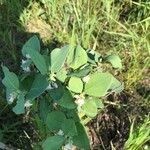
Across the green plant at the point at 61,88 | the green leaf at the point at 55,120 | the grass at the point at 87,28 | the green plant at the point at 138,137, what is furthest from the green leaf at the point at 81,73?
the grass at the point at 87,28

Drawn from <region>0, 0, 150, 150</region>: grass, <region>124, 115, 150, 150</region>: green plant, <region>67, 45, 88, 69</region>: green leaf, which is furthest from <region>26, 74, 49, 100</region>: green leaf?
<region>0, 0, 150, 150</region>: grass

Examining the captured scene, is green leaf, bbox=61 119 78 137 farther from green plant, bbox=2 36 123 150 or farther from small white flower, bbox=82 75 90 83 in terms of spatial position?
small white flower, bbox=82 75 90 83

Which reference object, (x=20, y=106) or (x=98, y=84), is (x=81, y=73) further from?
(x=20, y=106)

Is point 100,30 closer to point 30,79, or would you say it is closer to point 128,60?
point 128,60

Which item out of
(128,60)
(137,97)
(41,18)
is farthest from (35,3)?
(137,97)

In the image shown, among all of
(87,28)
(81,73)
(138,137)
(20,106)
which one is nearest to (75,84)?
(81,73)

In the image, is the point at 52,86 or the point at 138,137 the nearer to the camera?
the point at 52,86
